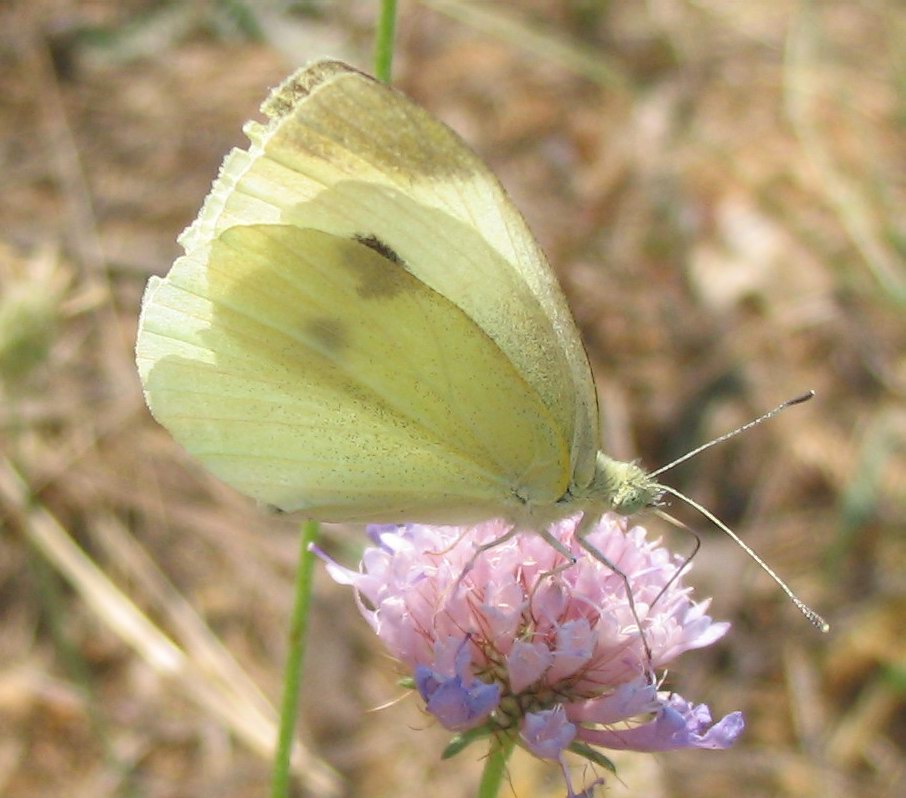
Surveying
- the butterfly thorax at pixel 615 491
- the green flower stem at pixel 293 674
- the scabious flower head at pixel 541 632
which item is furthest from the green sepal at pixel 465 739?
the butterfly thorax at pixel 615 491

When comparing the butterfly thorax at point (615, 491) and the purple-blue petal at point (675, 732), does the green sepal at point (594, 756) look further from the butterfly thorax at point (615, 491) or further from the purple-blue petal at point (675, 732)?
the butterfly thorax at point (615, 491)

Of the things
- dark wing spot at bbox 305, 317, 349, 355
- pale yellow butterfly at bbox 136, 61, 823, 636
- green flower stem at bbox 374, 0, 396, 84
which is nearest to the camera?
green flower stem at bbox 374, 0, 396, 84

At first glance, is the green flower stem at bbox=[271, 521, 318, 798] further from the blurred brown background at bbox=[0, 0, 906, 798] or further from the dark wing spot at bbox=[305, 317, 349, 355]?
the blurred brown background at bbox=[0, 0, 906, 798]

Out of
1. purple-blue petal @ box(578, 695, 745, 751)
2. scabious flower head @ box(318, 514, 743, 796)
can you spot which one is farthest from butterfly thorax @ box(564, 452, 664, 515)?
→ purple-blue petal @ box(578, 695, 745, 751)

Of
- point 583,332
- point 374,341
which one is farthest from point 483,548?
point 583,332

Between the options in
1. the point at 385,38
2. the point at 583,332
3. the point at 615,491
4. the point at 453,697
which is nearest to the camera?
the point at 453,697

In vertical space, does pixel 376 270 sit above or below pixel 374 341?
above

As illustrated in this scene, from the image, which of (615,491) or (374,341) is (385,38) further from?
(615,491)
